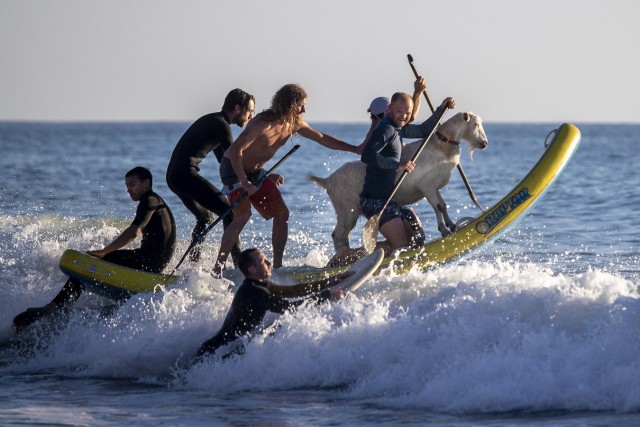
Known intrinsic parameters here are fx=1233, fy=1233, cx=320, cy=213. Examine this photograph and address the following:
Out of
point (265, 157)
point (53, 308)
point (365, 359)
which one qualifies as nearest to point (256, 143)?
point (265, 157)

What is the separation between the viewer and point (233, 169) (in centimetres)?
1040

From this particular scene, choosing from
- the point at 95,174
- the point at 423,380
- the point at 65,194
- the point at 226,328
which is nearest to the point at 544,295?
the point at 423,380

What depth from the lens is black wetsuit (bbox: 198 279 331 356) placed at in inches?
352

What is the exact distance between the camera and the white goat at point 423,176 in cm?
1072

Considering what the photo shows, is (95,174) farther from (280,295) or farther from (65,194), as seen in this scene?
(280,295)

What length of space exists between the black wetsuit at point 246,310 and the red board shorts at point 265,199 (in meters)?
1.55

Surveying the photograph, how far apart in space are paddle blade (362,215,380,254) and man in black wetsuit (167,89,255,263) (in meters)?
1.19

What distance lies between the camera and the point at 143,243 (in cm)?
1074

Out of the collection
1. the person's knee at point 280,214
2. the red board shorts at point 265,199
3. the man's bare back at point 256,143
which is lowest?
the person's knee at point 280,214

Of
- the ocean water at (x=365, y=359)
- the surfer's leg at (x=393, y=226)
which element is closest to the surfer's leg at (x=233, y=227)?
the ocean water at (x=365, y=359)

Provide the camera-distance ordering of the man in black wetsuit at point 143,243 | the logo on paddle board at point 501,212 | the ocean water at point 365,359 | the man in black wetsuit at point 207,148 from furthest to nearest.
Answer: the logo on paddle board at point 501,212
the man in black wetsuit at point 207,148
the man in black wetsuit at point 143,243
the ocean water at point 365,359

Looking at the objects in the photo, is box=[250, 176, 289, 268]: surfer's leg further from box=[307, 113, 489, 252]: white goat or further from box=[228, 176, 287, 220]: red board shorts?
box=[307, 113, 489, 252]: white goat

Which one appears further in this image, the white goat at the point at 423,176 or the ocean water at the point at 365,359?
the white goat at the point at 423,176

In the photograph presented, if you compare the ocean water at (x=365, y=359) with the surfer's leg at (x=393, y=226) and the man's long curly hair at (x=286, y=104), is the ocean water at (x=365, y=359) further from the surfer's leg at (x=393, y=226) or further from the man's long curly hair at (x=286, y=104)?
the man's long curly hair at (x=286, y=104)
